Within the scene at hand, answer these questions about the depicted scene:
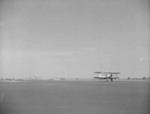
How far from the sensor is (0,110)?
9.51 ft

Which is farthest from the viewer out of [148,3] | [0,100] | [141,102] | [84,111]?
[141,102]

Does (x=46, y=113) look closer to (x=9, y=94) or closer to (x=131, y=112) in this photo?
(x=131, y=112)

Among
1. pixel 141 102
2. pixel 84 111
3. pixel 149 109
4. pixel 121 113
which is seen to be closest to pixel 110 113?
pixel 121 113

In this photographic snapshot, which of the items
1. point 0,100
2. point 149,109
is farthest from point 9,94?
point 149,109

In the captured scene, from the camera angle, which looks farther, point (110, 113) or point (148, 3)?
point (110, 113)

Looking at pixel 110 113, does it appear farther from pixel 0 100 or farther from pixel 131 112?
pixel 0 100

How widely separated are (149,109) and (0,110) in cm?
186

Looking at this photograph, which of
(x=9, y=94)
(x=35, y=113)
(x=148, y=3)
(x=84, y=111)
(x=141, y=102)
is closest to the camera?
(x=148, y=3)

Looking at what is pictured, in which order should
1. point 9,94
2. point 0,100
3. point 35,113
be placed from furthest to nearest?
1. point 9,94
2. point 35,113
3. point 0,100

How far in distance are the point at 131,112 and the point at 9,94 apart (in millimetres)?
7373

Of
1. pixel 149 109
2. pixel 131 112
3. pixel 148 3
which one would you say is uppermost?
pixel 148 3

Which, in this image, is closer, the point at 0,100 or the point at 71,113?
the point at 0,100

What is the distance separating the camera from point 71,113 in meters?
5.72

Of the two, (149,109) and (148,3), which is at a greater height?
(148,3)
